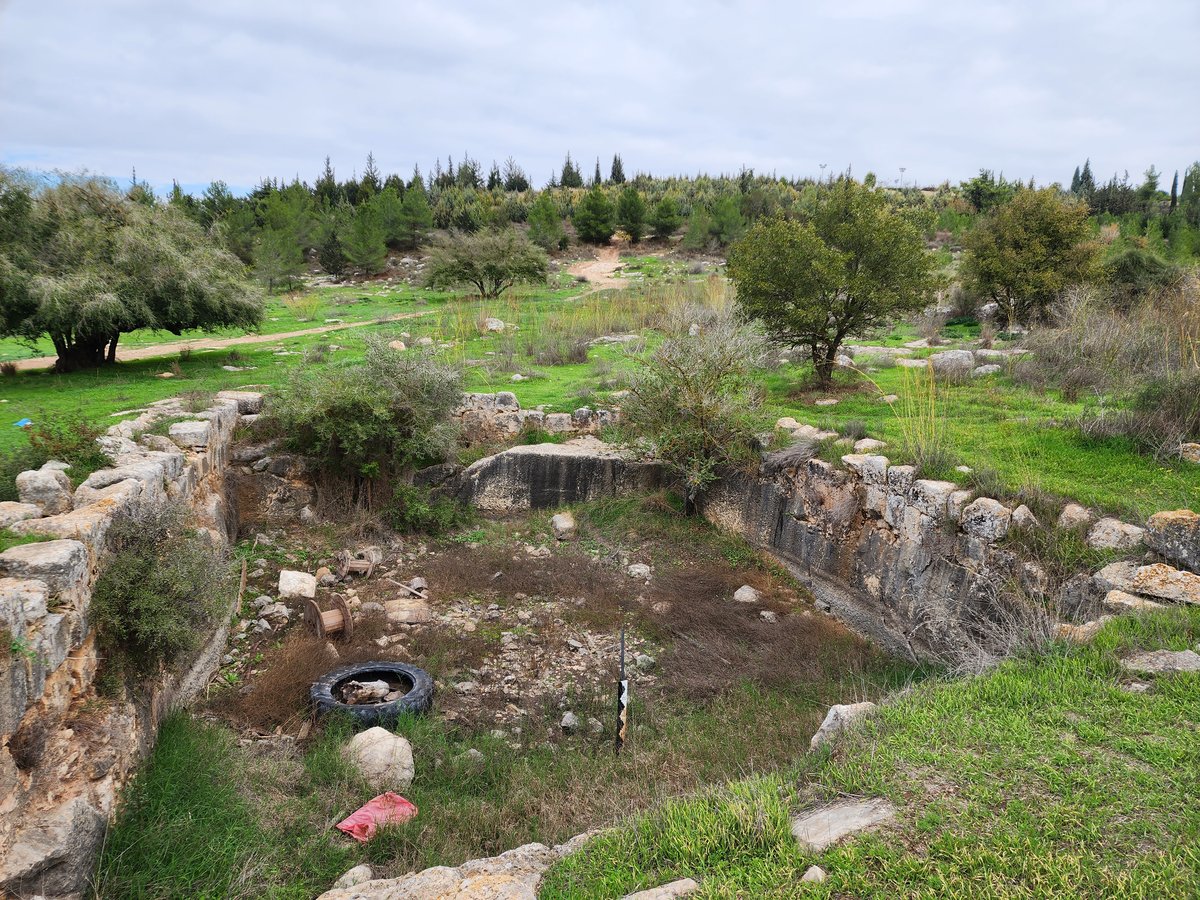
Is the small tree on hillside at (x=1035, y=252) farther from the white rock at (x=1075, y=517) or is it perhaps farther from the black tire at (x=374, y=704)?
the black tire at (x=374, y=704)

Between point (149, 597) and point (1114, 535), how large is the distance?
7.09 meters

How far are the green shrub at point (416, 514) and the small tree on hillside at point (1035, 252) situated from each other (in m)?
11.6

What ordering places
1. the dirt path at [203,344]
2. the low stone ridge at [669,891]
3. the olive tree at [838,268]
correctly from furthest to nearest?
the dirt path at [203,344]
the olive tree at [838,268]
the low stone ridge at [669,891]

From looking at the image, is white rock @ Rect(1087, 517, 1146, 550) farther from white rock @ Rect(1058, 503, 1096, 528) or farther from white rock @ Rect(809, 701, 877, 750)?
white rock @ Rect(809, 701, 877, 750)

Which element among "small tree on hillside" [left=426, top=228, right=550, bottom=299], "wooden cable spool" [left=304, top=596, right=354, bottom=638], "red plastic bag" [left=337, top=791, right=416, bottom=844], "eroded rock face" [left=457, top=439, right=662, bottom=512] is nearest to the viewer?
"red plastic bag" [left=337, top=791, right=416, bottom=844]

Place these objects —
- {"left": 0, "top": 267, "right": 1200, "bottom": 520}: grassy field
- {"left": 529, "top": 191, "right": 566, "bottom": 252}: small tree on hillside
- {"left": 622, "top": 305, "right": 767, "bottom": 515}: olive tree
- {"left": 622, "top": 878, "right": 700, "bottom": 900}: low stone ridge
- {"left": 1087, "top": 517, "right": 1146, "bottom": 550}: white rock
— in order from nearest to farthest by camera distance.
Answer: {"left": 622, "top": 878, "right": 700, "bottom": 900}: low stone ridge < {"left": 1087, "top": 517, "right": 1146, "bottom": 550}: white rock < {"left": 0, "top": 267, "right": 1200, "bottom": 520}: grassy field < {"left": 622, "top": 305, "right": 767, "bottom": 515}: olive tree < {"left": 529, "top": 191, "right": 566, "bottom": 252}: small tree on hillside

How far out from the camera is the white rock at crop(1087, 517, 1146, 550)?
5.59 meters

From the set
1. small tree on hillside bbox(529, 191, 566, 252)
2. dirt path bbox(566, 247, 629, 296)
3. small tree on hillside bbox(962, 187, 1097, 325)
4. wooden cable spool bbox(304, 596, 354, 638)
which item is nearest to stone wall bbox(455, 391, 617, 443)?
wooden cable spool bbox(304, 596, 354, 638)

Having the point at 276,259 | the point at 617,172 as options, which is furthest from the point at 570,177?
the point at 276,259

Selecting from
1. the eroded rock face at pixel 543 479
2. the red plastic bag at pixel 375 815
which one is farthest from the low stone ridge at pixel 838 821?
the eroded rock face at pixel 543 479

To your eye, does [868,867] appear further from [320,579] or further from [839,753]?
[320,579]

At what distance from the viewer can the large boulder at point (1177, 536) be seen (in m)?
5.20

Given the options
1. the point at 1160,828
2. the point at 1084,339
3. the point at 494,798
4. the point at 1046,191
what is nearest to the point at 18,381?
the point at 494,798

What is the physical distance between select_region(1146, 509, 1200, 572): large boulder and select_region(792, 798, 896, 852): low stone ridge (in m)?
3.53
